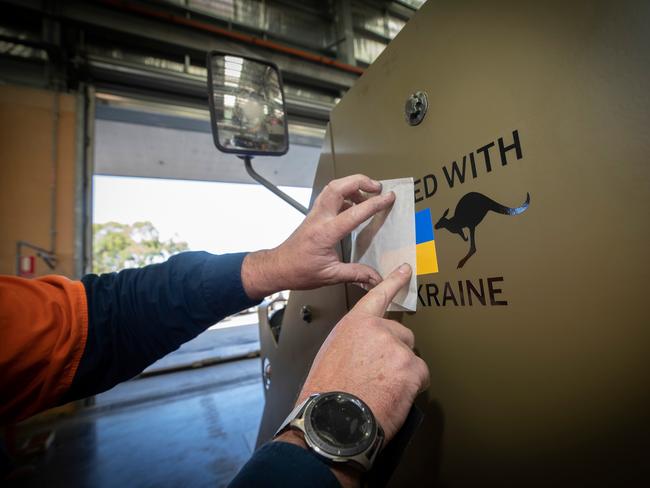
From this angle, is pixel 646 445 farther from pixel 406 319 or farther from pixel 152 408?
pixel 152 408

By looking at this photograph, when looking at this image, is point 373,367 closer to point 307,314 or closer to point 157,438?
point 307,314

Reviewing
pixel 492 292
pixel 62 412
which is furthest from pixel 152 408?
pixel 492 292

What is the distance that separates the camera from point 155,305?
0.73 metres

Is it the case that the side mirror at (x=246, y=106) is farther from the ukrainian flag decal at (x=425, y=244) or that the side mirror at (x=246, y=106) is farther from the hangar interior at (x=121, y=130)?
the hangar interior at (x=121, y=130)

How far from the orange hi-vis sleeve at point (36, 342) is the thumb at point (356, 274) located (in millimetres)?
564

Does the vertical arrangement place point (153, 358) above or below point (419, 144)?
below

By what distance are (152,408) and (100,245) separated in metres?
11.4

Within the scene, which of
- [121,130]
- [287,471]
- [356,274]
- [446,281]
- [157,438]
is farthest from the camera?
[121,130]

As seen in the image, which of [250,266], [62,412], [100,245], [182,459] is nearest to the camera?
[250,266]

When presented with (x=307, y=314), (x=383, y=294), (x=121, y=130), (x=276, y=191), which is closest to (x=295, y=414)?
(x=383, y=294)

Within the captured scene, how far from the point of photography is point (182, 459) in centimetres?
173

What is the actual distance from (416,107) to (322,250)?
0.31 meters

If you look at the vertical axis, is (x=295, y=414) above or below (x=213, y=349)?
above

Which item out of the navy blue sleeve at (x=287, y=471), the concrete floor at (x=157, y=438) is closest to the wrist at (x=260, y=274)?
the navy blue sleeve at (x=287, y=471)
